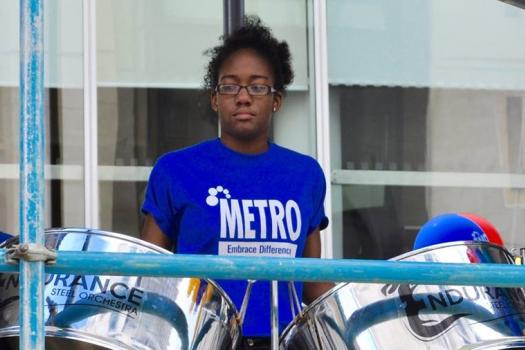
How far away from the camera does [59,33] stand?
3465 millimetres

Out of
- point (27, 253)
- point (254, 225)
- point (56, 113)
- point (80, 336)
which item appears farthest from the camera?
point (56, 113)

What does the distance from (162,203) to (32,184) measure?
0.59 m

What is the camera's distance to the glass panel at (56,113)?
3.44 meters

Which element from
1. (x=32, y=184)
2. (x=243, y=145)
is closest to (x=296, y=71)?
(x=243, y=145)

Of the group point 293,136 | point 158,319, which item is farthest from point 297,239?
point 293,136

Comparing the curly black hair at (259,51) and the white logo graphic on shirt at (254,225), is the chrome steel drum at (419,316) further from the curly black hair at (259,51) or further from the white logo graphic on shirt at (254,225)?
the curly black hair at (259,51)

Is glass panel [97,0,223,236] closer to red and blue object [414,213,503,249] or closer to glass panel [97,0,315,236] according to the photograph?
glass panel [97,0,315,236]

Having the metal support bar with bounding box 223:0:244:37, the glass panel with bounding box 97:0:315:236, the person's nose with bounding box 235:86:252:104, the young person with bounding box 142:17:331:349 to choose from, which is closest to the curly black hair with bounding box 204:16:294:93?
the young person with bounding box 142:17:331:349

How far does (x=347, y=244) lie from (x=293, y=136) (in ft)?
1.15

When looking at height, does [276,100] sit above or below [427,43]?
below

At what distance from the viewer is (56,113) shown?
3.46 m

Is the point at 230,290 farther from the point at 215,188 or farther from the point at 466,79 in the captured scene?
the point at 466,79

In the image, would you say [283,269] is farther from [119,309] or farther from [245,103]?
[245,103]

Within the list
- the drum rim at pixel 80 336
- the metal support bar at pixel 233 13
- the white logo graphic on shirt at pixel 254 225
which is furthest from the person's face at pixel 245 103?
the metal support bar at pixel 233 13
